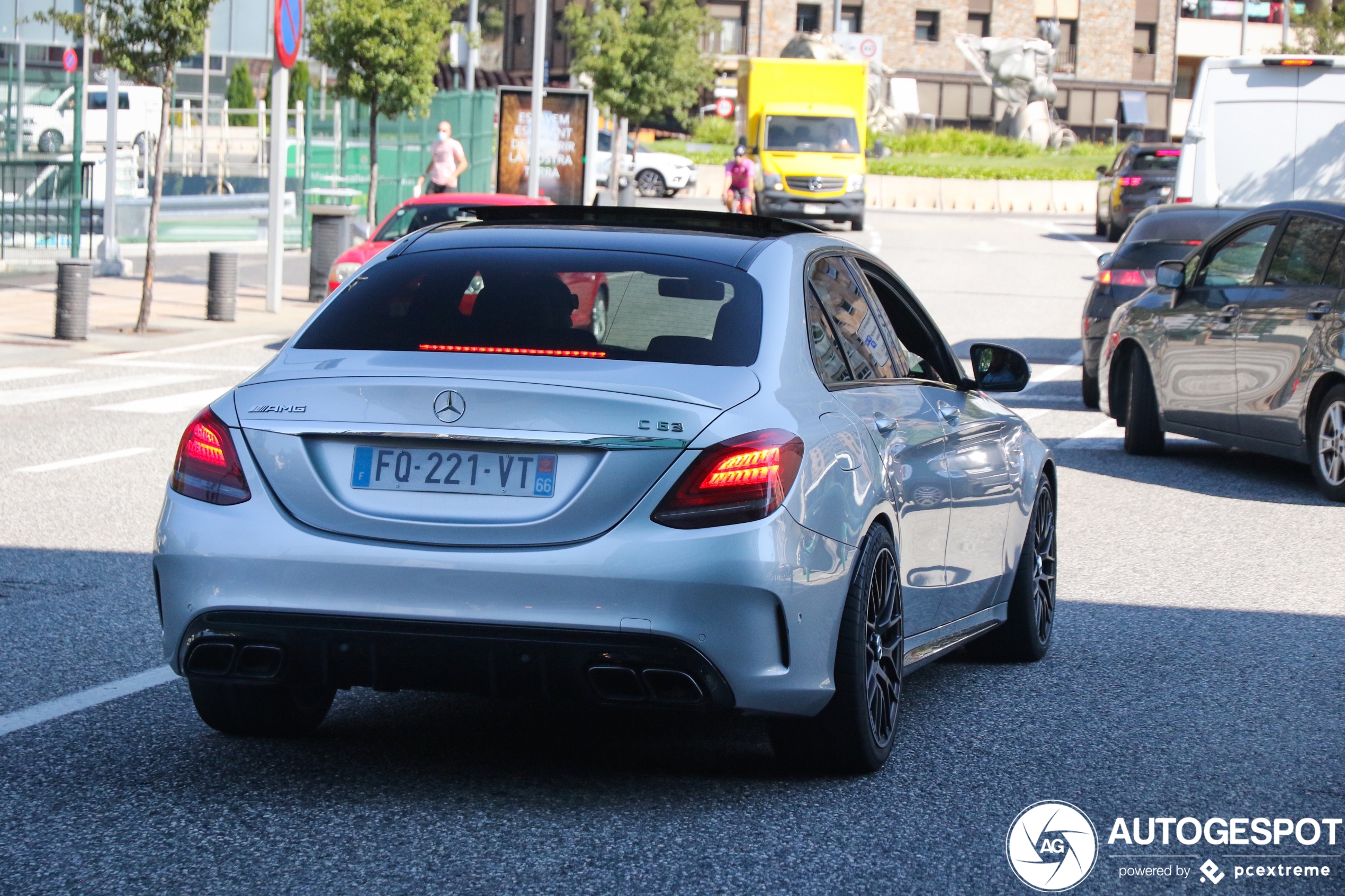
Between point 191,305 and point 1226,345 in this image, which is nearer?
point 1226,345

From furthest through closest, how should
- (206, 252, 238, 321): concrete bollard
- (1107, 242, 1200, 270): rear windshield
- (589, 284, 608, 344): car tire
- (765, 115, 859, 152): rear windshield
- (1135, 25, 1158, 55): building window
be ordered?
(1135, 25, 1158, 55): building window, (765, 115, 859, 152): rear windshield, (206, 252, 238, 321): concrete bollard, (1107, 242, 1200, 270): rear windshield, (589, 284, 608, 344): car tire

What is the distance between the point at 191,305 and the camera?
73.7 ft

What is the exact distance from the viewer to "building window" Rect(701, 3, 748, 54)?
3408 inches

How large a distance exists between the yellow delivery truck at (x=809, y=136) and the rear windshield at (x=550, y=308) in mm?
37207

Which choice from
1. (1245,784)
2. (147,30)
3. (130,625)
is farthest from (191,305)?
(1245,784)

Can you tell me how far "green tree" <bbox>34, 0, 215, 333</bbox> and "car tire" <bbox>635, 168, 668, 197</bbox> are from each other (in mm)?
34483

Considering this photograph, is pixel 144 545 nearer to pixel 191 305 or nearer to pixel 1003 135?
pixel 191 305

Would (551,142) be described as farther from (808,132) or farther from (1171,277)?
(1171,277)

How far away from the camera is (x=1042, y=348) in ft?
66.3

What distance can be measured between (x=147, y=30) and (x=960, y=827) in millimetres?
16727

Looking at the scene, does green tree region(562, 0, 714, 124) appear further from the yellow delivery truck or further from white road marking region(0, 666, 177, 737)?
white road marking region(0, 666, 177, 737)

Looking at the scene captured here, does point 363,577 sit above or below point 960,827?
above

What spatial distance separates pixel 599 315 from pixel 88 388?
1094 centimetres

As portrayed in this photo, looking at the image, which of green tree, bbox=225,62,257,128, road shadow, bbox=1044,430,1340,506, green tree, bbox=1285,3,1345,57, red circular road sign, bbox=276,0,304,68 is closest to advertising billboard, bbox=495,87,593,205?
red circular road sign, bbox=276,0,304,68
